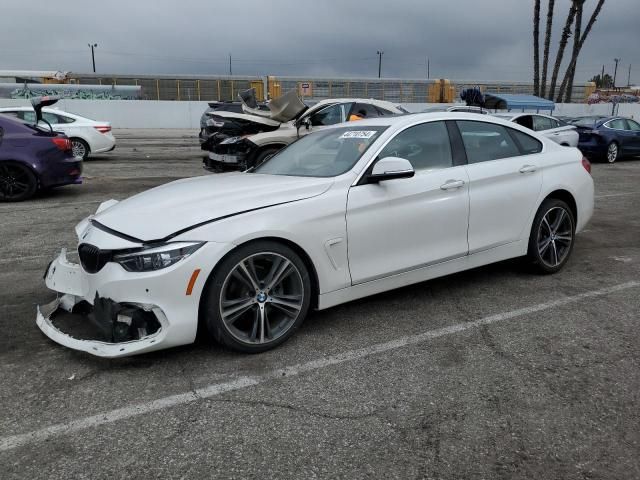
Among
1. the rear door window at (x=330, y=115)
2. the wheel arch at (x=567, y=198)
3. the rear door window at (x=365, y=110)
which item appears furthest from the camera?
the rear door window at (x=365, y=110)

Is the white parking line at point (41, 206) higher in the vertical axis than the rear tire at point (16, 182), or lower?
lower

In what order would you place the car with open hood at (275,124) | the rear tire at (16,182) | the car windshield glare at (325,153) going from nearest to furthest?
1. the car windshield glare at (325,153)
2. the rear tire at (16,182)
3. the car with open hood at (275,124)

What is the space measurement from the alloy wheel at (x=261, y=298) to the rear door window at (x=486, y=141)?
6.46 ft

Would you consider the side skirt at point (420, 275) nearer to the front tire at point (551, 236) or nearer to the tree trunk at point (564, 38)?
the front tire at point (551, 236)

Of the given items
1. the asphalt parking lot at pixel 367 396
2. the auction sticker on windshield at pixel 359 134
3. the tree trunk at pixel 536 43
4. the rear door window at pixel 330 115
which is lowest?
the asphalt parking lot at pixel 367 396

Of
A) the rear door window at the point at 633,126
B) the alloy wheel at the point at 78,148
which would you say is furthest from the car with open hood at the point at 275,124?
the rear door window at the point at 633,126

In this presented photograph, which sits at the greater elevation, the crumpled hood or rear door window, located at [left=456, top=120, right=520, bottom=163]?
rear door window, located at [left=456, top=120, right=520, bottom=163]

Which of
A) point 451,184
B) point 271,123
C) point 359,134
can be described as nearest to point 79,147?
point 271,123

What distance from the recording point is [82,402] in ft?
9.64

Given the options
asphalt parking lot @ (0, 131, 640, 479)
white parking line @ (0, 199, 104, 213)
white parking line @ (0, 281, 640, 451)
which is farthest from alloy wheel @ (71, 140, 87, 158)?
white parking line @ (0, 281, 640, 451)

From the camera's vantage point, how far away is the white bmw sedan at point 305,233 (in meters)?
3.19

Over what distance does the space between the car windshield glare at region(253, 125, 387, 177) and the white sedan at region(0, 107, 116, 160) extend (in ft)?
34.8

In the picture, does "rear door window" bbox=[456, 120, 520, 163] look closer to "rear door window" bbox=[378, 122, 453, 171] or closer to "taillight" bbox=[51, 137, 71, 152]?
"rear door window" bbox=[378, 122, 453, 171]

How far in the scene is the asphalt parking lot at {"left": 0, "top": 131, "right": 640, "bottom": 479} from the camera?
245cm
